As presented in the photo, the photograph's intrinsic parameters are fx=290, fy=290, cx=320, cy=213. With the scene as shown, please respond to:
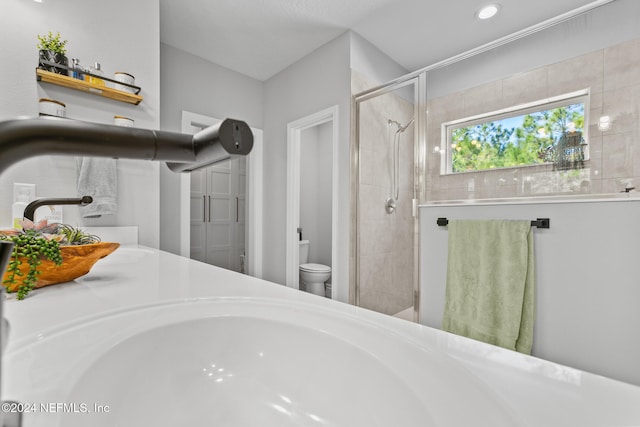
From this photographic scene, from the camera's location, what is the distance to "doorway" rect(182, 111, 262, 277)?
3137 mm

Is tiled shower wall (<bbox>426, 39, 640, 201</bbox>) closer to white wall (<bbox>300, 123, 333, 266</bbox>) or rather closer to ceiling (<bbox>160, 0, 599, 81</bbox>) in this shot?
ceiling (<bbox>160, 0, 599, 81</bbox>)

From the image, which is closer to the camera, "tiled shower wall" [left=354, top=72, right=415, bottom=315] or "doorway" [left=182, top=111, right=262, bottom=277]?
"tiled shower wall" [left=354, top=72, right=415, bottom=315]

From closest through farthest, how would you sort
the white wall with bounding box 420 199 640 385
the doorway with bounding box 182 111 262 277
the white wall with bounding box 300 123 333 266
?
1. the white wall with bounding box 420 199 640 385
2. the doorway with bounding box 182 111 262 277
3. the white wall with bounding box 300 123 333 266

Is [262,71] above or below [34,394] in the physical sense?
above

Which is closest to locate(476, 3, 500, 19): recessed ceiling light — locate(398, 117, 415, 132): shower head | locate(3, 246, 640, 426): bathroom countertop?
locate(398, 117, 415, 132): shower head

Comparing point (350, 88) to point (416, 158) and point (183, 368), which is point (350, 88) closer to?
point (416, 158)

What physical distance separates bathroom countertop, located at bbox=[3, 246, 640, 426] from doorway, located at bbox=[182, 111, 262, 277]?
2.22m

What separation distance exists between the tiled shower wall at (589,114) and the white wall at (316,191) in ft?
7.32

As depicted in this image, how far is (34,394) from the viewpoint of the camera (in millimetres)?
307

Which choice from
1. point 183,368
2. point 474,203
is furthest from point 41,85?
point 474,203

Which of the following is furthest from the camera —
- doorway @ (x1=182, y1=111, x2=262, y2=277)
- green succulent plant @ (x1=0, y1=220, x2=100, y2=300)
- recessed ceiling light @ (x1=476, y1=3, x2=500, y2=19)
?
doorway @ (x1=182, y1=111, x2=262, y2=277)

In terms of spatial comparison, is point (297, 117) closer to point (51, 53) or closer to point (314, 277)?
point (314, 277)

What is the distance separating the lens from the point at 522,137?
1604mm

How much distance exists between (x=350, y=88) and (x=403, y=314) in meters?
1.84
